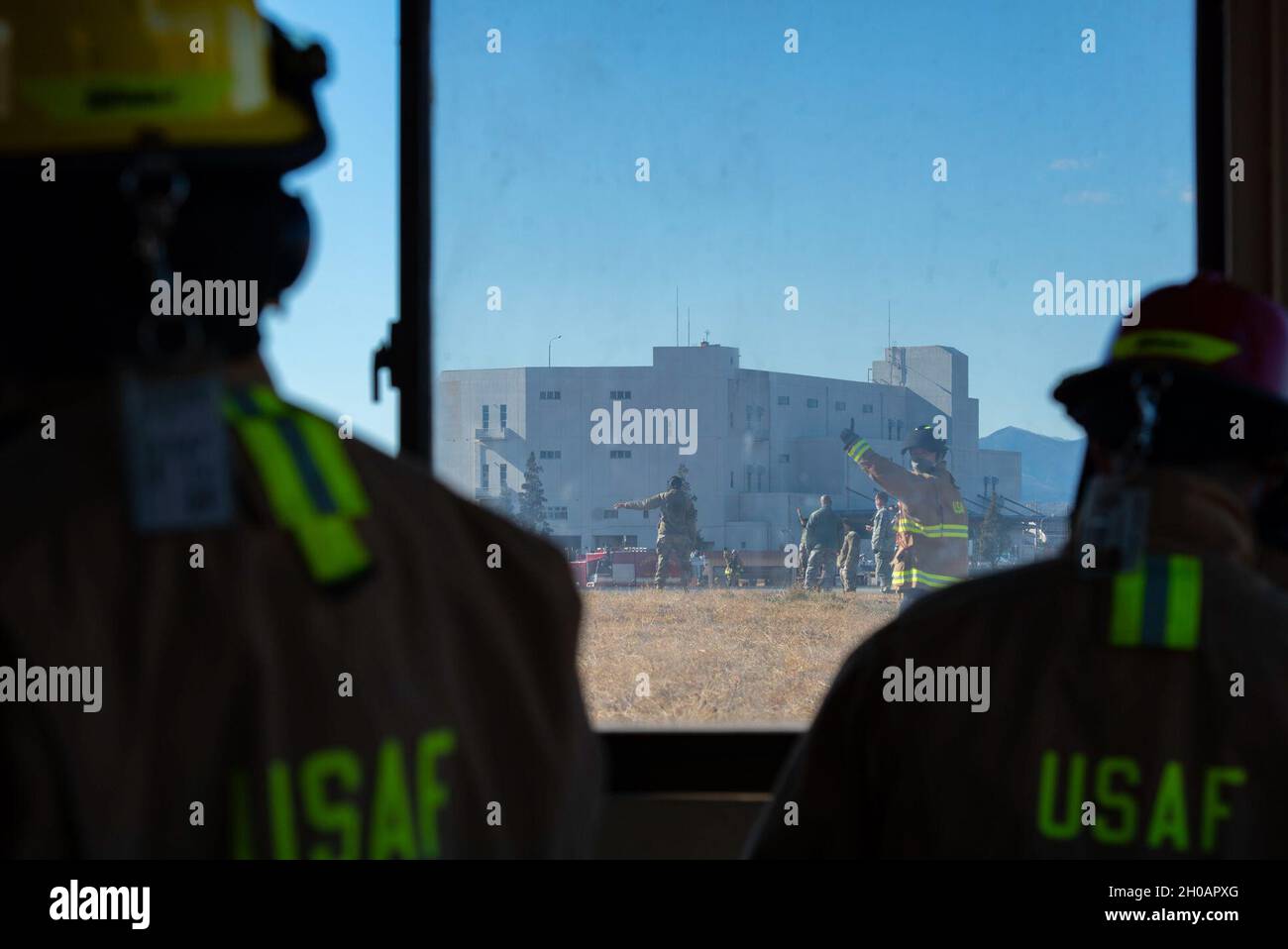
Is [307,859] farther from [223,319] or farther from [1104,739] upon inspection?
[1104,739]

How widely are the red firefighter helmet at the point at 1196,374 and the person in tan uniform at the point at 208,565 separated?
0.59 metres

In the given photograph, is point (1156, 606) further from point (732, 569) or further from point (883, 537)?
point (732, 569)

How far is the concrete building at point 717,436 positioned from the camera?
2.20 meters

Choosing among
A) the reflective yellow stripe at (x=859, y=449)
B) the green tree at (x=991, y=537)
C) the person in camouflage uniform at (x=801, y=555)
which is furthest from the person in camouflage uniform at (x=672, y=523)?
the green tree at (x=991, y=537)

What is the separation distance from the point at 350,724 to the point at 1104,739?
0.56m

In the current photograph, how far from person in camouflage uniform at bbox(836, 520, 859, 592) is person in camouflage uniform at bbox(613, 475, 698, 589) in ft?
1.22

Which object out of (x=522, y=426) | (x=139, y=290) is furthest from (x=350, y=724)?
(x=522, y=426)

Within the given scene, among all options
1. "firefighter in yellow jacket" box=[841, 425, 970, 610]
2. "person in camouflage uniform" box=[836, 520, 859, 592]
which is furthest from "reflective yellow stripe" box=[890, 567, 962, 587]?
"person in camouflage uniform" box=[836, 520, 859, 592]

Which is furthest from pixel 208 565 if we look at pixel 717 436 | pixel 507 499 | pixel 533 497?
pixel 717 436

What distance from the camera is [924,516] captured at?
7.88 ft

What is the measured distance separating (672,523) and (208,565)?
6.66 ft

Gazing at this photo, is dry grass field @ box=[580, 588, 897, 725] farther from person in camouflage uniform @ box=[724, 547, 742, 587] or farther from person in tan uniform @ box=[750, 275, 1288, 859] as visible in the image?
person in tan uniform @ box=[750, 275, 1288, 859]

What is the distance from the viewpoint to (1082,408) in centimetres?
105

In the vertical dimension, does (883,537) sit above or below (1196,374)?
below
